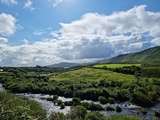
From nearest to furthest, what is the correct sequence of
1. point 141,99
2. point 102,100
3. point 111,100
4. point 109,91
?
1. point 141,99
2. point 111,100
3. point 102,100
4. point 109,91

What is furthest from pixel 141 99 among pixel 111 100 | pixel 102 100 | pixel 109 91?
pixel 109 91

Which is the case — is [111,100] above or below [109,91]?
below

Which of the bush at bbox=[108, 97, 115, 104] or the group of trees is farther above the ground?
the group of trees

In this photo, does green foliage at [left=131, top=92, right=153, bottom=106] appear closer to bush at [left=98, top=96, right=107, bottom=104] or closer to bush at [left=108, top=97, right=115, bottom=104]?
bush at [left=108, top=97, right=115, bottom=104]

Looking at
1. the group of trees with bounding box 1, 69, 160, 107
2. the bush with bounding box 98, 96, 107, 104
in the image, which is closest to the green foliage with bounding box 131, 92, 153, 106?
the group of trees with bounding box 1, 69, 160, 107

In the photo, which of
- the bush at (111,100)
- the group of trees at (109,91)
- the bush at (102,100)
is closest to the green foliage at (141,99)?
the group of trees at (109,91)

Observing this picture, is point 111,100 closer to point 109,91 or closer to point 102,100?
point 102,100

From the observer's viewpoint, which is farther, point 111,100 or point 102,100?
point 102,100

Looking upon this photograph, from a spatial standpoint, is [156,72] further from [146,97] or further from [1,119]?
[1,119]

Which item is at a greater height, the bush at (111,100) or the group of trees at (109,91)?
the group of trees at (109,91)

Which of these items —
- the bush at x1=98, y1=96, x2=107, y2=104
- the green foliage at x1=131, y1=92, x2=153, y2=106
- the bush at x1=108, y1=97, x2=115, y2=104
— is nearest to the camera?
the green foliage at x1=131, y1=92, x2=153, y2=106

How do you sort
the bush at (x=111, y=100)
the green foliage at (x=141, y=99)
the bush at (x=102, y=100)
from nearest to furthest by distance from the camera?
the green foliage at (x=141, y=99)
the bush at (x=111, y=100)
the bush at (x=102, y=100)

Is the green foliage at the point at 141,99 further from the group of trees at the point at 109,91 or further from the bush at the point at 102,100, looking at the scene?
the bush at the point at 102,100

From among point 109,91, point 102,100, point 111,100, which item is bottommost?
point 111,100
